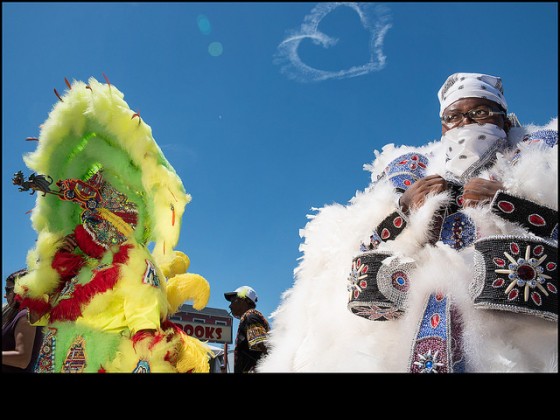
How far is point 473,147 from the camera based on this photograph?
176 centimetres

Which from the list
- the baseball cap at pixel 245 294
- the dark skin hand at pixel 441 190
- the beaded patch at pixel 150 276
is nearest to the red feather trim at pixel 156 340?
the beaded patch at pixel 150 276

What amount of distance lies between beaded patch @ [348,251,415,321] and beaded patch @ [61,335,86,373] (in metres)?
1.98

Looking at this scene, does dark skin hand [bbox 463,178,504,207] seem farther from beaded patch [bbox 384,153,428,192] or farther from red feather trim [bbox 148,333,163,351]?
red feather trim [bbox 148,333,163,351]

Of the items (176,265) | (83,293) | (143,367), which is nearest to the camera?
(143,367)

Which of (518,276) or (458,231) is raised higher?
(458,231)

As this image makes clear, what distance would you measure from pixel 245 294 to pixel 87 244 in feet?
8.27

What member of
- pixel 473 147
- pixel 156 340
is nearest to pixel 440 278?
pixel 473 147

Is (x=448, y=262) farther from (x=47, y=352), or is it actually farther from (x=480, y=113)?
(x=47, y=352)

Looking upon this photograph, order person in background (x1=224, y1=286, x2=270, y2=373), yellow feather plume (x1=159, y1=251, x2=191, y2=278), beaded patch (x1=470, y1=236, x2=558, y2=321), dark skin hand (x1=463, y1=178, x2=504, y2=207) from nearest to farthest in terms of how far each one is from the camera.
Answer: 1. beaded patch (x1=470, y1=236, x2=558, y2=321)
2. dark skin hand (x1=463, y1=178, x2=504, y2=207)
3. yellow feather plume (x1=159, y1=251, x2=191, y2=278)
4. person in background (x1=224, y1=286, x2=270, y2=373)

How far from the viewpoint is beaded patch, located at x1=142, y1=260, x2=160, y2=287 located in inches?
126

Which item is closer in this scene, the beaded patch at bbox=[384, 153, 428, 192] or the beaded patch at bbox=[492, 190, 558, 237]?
the beaded patch at bbox=[492, 190, 558, 237]

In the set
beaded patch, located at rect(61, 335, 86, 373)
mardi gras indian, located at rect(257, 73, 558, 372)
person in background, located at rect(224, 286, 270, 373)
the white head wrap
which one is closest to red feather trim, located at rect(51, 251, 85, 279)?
beaded patch, located at rect(61, 335, 86, 373)

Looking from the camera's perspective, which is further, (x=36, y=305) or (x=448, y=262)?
(x=36, y=305)
